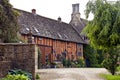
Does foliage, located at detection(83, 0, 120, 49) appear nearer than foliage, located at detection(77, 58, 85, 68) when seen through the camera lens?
Yes

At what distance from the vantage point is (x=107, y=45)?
22766 mm

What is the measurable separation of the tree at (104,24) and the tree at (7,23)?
238 inches

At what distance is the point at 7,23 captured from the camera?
80.0ft

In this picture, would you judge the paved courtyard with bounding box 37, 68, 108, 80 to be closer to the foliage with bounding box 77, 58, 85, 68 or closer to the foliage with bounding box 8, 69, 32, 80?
the foliage with bounding box 8, 69, 32, 80

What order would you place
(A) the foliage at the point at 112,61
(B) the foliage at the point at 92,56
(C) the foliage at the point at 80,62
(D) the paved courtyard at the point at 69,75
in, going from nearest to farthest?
(D) the paved courtyard at the point at 69,75 < (A) the foliage at the point at 112,61 < (C) the foliage at the point at 80,62 < (B) the foliage at the point at 92,56

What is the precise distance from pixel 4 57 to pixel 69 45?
1404 inches

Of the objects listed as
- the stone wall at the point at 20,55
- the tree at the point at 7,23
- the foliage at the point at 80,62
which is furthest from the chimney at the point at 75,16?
the stone wall at the point at 20,55

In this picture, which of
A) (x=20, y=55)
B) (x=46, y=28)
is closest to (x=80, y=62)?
(x=46, y=28)

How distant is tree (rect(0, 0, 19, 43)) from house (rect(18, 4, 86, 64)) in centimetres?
1178

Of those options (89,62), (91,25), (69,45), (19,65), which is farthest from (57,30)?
(19,65)

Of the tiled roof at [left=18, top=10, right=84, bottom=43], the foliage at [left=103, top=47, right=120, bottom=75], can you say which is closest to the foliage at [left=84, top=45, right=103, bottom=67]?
the tiled roof at [left=18, top=10, right=84, bottom=43]

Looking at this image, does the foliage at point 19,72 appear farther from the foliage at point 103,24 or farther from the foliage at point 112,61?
the foliage at point 112,61

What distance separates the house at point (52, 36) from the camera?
42.2m

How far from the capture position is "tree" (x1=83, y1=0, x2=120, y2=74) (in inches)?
834
